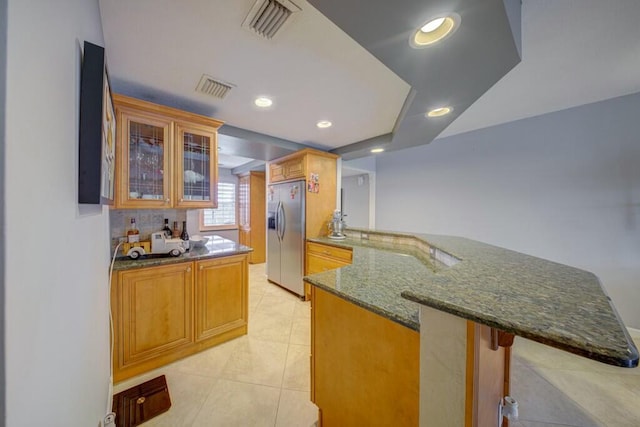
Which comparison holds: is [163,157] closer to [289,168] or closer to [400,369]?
[289,168]

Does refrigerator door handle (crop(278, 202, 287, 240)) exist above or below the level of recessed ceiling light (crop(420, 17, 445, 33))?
below

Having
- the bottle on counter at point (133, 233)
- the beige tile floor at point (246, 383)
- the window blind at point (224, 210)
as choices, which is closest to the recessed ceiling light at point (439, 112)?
the beige tile floor at point (246, 383)

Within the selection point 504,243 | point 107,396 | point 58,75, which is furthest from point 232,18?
point 504,243

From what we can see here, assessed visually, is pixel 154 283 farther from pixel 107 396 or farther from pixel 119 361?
pixel 107 396

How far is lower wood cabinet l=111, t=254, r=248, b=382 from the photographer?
1.59 metres

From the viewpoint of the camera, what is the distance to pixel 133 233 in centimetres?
192

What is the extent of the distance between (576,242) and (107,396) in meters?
4.58

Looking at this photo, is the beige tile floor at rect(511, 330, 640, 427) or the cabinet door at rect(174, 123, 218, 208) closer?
the beige tile floor at rect(511, 330, 640, 427)

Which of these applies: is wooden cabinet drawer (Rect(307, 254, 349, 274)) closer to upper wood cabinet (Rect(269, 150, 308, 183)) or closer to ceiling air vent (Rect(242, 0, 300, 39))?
upper wood cabinet (Rect(269, 150, 308, 183))

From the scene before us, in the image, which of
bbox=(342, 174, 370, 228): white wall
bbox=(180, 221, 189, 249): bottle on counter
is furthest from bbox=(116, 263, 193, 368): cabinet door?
bbox=(342, 174, 370, 228): white wall

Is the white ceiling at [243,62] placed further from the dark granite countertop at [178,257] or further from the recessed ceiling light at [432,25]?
the dark granite countertop at [178,257]

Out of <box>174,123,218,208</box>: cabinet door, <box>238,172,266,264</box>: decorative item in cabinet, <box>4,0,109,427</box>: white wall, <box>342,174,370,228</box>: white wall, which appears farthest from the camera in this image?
<box>342,174,370,228</box>: white wall

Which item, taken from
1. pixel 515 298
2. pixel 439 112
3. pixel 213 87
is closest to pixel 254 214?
pixel 213 87

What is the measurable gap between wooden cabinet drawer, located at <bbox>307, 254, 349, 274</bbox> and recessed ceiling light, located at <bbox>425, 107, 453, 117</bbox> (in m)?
1.78
